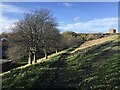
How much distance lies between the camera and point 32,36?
1951 inches

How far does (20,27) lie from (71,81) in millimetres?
31901

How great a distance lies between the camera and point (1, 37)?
6950cm

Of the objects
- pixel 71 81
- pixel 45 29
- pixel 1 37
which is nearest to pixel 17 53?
pixel 45 29

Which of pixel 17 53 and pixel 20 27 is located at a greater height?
pixel 20 27

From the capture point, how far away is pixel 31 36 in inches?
1949

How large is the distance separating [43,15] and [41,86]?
34113mm

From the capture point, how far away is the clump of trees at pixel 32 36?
48.2 metres

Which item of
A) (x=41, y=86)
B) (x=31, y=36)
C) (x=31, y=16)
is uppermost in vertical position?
(x=31, y=16)

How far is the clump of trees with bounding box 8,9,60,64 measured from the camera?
158ft

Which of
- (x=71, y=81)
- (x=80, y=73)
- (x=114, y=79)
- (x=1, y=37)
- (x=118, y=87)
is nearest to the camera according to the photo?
(x=118, y=87)

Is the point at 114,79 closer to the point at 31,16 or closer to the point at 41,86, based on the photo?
the point at 41,86

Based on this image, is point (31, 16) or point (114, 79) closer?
point (114, 79)

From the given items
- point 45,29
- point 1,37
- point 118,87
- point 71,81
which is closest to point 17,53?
point 45,29

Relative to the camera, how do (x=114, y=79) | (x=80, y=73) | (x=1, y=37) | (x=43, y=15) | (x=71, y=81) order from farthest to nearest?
(x=1, y=37) → (x=43, y=15) → (x=80, y=73) → (x=71, y=81) → (x=114, y=79)
